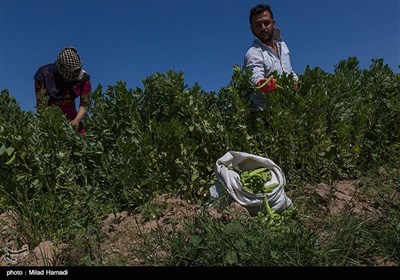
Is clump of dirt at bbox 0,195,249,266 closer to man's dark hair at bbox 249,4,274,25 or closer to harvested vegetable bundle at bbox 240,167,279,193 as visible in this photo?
harvested vegetable bundle at bbox 240,167,279,193

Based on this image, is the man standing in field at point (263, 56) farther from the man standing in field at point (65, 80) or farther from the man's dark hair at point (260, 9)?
the man standing in field at point (65, 80)

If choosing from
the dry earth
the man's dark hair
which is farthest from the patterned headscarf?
the man's dark hair

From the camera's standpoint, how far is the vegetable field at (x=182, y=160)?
9.72ft

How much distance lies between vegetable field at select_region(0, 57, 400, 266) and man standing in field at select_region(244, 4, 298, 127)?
130 millimetres

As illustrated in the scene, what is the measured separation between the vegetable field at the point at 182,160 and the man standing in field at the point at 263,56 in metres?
0.13

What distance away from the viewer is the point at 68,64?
15.9 feet

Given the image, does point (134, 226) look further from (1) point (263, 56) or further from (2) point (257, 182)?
(1) point (263, 56)

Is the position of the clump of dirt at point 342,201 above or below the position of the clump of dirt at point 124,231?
below

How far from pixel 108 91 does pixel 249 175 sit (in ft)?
5.44

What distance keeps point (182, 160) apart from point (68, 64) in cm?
203

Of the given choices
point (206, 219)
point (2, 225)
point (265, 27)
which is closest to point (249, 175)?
point (206, 219)

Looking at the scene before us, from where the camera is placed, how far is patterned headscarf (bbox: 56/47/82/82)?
15.8 feet

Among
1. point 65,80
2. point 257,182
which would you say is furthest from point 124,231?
point 65,80

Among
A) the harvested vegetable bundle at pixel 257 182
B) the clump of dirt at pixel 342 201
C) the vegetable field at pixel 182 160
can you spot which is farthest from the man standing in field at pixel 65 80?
the clump of dirt at pixel 342 201
